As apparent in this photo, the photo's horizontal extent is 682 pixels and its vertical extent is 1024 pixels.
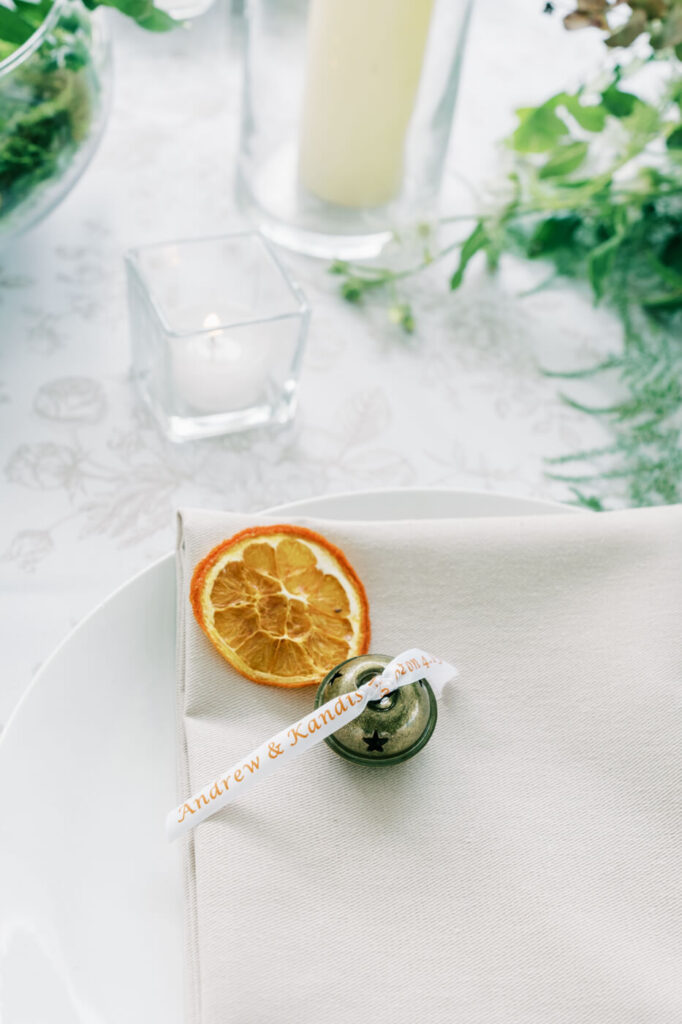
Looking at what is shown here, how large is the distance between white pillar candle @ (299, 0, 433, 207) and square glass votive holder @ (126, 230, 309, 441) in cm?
16

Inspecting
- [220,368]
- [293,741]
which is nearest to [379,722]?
[293,741]

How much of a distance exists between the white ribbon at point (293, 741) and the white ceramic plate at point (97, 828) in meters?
0.05

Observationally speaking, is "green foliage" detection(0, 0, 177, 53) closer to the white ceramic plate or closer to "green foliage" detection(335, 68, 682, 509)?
"green foliage" detection(335, 68, 682, 509)

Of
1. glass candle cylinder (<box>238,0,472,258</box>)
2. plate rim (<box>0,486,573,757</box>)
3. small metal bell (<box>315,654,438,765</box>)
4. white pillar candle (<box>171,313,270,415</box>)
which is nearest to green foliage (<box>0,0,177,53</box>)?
glass candle cylinder (<box>238,0,472,258</box>)

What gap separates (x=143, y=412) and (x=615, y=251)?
0.46 metres

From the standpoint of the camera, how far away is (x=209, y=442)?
747 mm

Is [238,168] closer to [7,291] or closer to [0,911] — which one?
[7,291]

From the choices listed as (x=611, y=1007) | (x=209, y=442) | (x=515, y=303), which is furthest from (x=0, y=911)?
(x=515, y=303)

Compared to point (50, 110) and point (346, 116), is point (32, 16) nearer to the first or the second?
point (50, 110)

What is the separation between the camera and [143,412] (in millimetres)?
756

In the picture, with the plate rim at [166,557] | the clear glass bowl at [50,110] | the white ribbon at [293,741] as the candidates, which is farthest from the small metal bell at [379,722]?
the clear glass bowl at [50,110]

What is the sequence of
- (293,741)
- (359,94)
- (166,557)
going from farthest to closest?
(359,94) → (166,557) → (293,741)

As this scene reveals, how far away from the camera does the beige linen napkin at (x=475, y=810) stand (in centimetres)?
44

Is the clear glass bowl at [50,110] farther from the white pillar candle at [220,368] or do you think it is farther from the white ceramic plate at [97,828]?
the white ceramic plate at [97,828]
